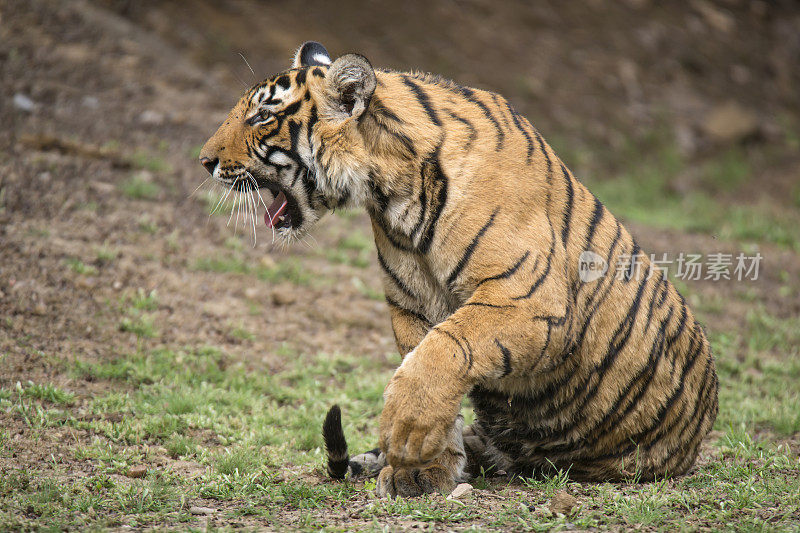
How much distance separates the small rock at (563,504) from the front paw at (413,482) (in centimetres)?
54

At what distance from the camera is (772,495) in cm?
321

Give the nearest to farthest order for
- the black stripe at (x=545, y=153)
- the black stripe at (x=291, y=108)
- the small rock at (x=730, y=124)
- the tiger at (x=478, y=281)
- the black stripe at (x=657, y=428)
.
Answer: the tiger at (x=478, y=281) < the black stripe at (x=291, y=108) < the black stripe at (x=545, y=153) < the black stripe at (x=657, y=428) < the small rock at (x=730, y=124)

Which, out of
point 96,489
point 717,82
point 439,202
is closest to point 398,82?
point 439,202

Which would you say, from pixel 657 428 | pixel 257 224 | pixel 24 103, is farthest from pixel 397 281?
pixel 24 103

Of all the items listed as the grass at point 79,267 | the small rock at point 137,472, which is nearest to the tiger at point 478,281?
the small rock at point 137,472

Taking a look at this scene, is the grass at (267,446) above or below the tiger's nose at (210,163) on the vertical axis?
below

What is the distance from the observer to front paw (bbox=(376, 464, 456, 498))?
132 inches

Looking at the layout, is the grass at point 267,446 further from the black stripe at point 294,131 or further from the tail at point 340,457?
the black stripe at point 294,131

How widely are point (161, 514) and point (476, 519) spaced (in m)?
1.20

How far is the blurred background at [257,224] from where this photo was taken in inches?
171

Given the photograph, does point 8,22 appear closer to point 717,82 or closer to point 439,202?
point 439,202

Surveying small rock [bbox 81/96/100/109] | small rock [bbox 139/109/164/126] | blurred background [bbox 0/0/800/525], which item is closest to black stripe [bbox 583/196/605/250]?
blurred background [bbox 0/0/800/525]

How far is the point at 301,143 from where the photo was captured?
11.1 ft
